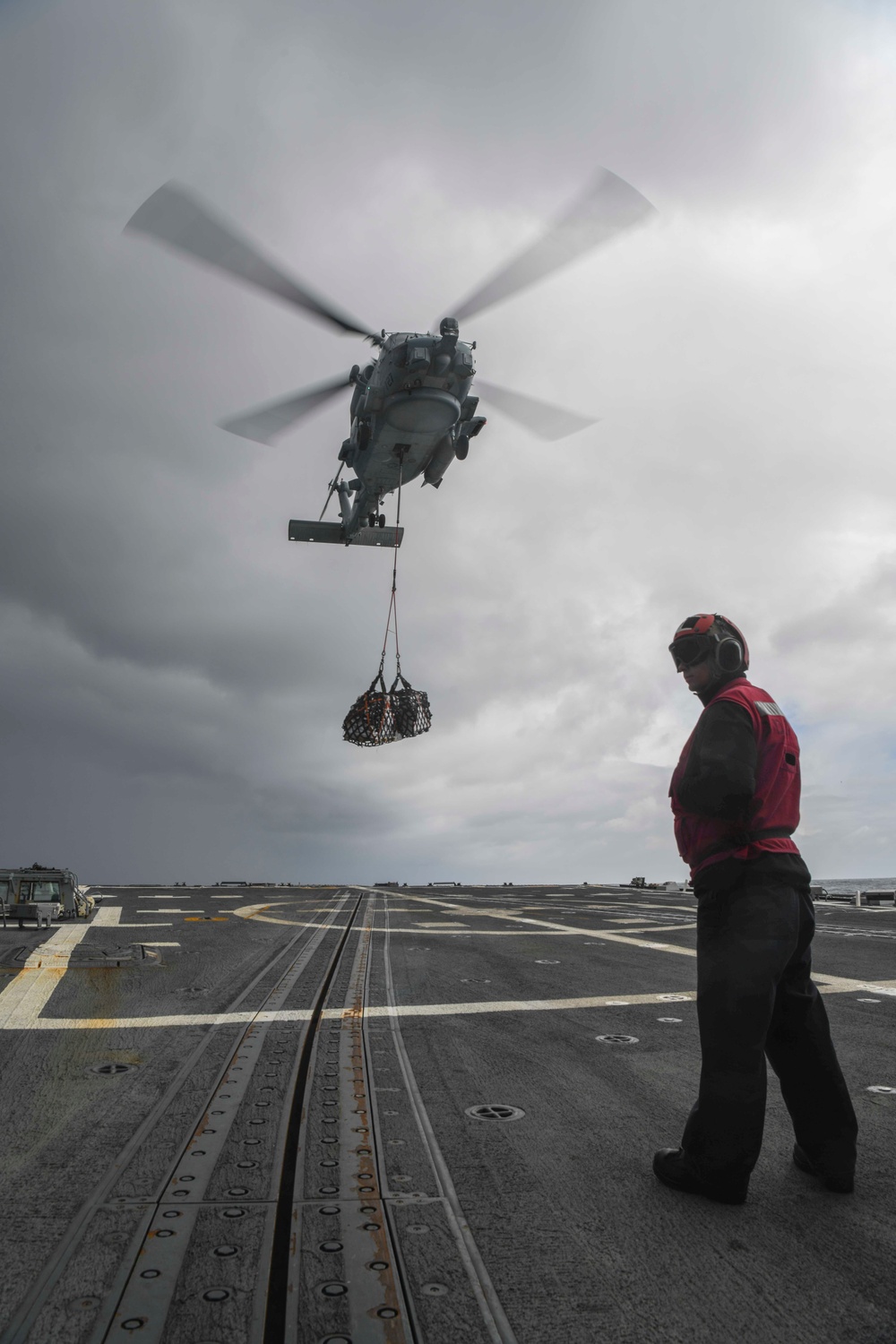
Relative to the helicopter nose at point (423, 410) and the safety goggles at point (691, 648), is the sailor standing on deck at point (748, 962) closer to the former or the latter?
the safety goggles at point (691, 648)

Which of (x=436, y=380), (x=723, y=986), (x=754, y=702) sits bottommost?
(x=723, y=986)

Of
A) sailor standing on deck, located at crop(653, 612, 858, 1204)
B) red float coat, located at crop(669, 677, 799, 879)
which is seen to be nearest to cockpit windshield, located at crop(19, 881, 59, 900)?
sailor standing on deck, located at crop(653, 612, 858, 1204)

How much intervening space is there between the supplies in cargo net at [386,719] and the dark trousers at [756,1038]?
14.5m

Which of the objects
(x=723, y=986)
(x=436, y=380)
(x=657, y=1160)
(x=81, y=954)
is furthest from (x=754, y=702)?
(x=436, y=380)

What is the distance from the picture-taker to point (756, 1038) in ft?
9.45

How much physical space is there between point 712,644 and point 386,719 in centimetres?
1436

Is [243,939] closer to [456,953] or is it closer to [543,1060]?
[456,953]

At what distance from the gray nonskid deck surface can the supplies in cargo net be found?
34.2 feet

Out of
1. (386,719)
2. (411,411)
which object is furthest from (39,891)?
(411,411)

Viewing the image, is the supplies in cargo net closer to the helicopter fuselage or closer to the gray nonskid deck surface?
the helicopter fuselage

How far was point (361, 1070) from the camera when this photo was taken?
4492 millimetres

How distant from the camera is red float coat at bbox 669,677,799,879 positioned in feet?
10.2

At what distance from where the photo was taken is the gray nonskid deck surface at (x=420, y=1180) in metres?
2.08

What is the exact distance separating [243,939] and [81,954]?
2.73m
